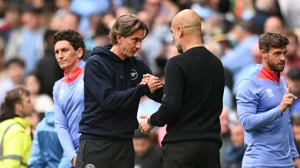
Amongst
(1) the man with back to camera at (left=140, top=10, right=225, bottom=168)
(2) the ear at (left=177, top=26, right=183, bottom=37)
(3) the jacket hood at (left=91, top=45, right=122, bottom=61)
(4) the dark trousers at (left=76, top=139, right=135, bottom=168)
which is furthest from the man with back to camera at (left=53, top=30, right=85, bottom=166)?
(2) the ear at (left=177, top=26, right=183, bottom=37)

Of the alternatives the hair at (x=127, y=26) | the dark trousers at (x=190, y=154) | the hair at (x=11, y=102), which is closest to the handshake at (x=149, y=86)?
the dark trousers at (x=190, y=154)

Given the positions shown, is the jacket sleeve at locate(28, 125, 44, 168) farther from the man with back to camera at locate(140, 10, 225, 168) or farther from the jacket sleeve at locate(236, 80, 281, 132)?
the jacket sleeve at locate(236, 80, 281, 132)

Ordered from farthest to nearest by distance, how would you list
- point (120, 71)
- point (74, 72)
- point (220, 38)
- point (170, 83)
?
point (220, 38), point (74, 72), point (120, 71), point (170, 83)

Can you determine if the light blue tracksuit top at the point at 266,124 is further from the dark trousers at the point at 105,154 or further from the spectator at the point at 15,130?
the spectator at the point at 15,130

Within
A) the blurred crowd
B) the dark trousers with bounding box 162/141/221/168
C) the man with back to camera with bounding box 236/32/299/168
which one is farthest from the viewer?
the blurred crowd

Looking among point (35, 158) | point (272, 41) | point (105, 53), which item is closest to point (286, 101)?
point (272, 41)

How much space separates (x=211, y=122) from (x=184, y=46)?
0.73 m

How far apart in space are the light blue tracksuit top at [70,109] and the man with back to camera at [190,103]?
136 centimetres

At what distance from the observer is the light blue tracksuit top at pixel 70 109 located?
1024cm

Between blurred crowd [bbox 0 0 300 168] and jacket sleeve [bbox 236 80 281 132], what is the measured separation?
8.63 feet

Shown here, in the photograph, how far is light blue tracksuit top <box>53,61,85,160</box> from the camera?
33.6 ft

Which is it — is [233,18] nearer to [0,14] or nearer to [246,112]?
[0,14]

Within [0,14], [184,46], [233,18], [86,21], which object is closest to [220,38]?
[233,18]

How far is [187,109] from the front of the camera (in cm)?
898
